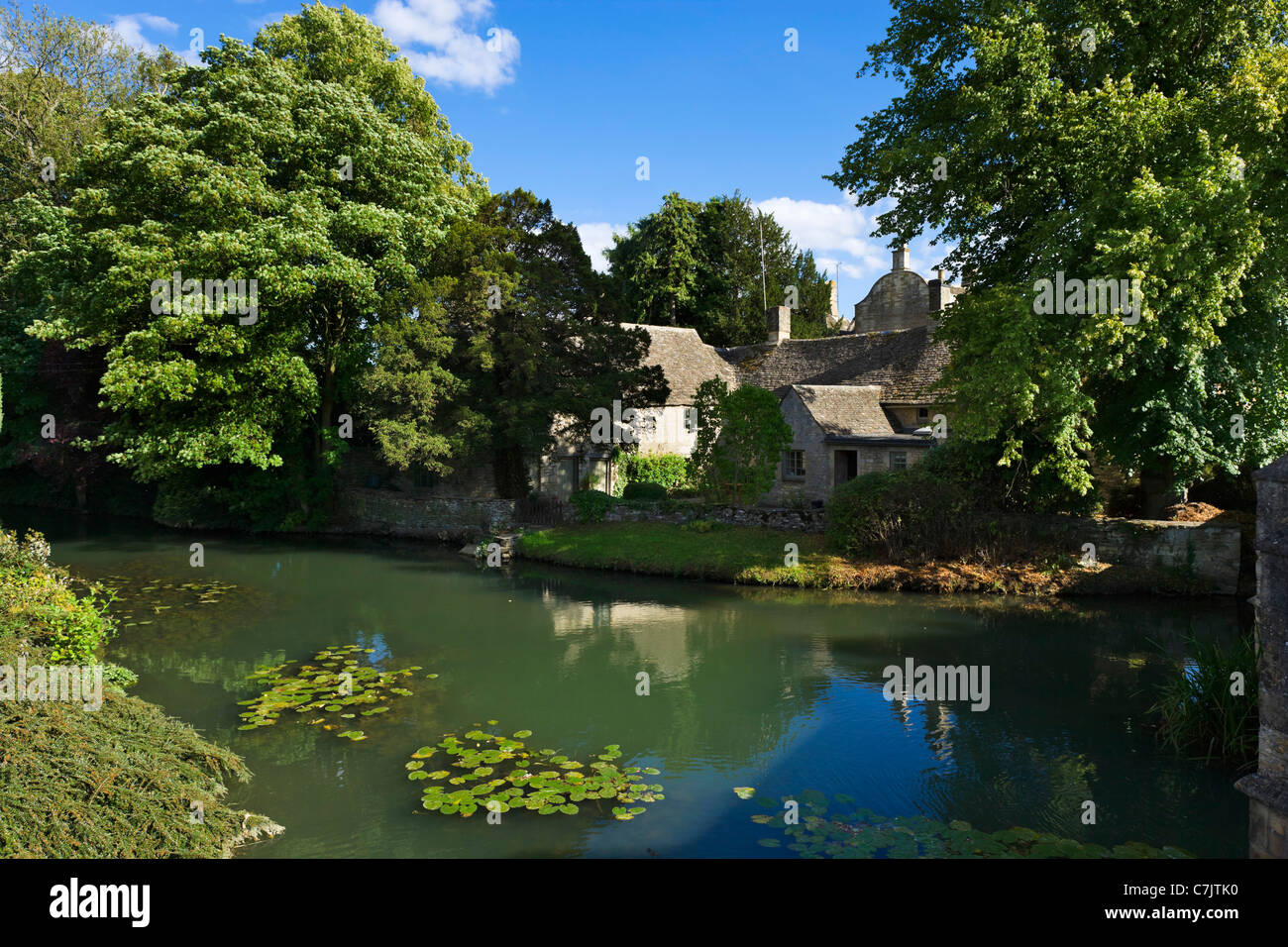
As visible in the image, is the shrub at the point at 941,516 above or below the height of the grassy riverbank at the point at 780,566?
Answer: above

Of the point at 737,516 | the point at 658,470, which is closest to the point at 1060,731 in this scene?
the point at 737,516

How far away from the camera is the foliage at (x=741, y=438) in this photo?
82.3ft

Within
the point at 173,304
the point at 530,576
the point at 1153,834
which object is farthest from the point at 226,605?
the point at 1153,834

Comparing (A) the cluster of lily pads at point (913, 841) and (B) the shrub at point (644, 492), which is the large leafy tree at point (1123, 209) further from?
(B) the shrub at point (644, 492)

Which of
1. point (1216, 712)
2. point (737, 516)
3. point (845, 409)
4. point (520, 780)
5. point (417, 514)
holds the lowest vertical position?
point (520, 780)

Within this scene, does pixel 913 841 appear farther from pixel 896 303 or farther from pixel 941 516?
pixel 896 303

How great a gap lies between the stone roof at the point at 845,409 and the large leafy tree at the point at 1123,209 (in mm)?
8824

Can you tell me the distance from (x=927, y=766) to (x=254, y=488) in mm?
27587

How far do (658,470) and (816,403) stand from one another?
7.21 meters

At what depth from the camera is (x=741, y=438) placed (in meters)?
25.5

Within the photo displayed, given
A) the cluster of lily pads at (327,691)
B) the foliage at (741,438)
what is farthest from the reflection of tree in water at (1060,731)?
the foliage at (741,438)

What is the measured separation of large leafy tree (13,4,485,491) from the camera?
24609 millimetres

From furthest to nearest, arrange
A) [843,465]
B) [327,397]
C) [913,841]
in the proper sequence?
[327,397], [843,465], [913,841]

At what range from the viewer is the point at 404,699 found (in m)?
12.9
